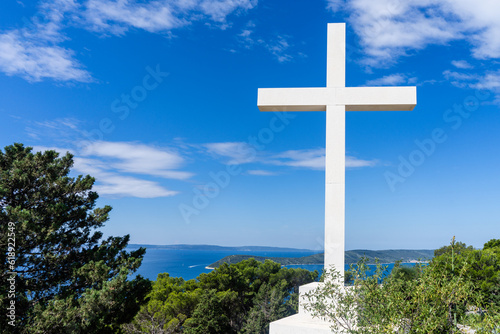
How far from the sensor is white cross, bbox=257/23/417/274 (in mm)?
6309

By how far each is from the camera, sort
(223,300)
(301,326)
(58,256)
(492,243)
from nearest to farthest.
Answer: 1. (301,326)
2. (58,256)
3. (492,243)
4. (223,300)

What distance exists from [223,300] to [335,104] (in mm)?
15546

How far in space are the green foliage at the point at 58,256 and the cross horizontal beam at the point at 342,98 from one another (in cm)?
465

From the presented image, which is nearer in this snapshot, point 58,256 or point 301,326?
point 301,326

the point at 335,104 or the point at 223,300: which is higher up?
the point at 335,104

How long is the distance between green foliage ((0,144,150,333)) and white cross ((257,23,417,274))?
439 cm

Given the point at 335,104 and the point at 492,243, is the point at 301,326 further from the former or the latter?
the point at 492,243

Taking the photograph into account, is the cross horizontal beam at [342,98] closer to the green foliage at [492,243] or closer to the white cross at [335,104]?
the white cross at [335,104]

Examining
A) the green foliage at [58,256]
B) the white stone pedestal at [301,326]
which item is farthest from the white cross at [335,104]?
the green foliage at [58,256]

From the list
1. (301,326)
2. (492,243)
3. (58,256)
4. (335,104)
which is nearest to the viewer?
(301,326)

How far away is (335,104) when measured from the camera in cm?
686

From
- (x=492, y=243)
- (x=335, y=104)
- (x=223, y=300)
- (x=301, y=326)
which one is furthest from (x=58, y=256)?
(x=492, y=243)

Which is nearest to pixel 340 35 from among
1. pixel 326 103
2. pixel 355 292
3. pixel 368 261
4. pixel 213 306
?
pixel 326 103

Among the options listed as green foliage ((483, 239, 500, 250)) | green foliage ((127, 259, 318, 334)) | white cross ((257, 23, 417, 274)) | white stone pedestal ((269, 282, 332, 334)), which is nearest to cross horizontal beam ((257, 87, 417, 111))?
white cross ((257, 23, 417, 274))
